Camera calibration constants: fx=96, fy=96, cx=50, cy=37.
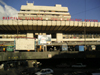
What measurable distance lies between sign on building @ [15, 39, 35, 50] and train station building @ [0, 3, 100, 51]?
2463mm

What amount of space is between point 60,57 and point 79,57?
15.1 ft

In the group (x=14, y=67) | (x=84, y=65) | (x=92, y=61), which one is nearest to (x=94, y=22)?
(x=92, y=61)

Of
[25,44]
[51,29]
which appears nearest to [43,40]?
[25,44]

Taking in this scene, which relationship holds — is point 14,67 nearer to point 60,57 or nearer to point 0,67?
point 0,67

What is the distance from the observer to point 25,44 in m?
24.4

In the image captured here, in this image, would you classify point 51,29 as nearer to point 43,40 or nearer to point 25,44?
point 43,40

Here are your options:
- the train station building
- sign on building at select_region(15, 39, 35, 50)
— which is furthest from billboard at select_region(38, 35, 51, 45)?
sign on building at select_region(15, 39, 35, 50)

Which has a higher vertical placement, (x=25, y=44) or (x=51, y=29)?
(x=51, y=29)

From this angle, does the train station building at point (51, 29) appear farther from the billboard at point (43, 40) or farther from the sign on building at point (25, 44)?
the sign on building at point (25, 44)

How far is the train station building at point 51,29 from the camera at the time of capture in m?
40.0

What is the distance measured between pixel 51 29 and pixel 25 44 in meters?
25.0

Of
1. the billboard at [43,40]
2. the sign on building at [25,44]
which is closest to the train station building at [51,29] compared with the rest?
the billboard at [43,40]

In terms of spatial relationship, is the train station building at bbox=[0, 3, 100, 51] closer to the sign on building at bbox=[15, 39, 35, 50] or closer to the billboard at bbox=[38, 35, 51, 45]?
the billboard at bbox=[38, 35, 51, 45]

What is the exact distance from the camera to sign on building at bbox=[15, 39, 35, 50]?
79.2ft
